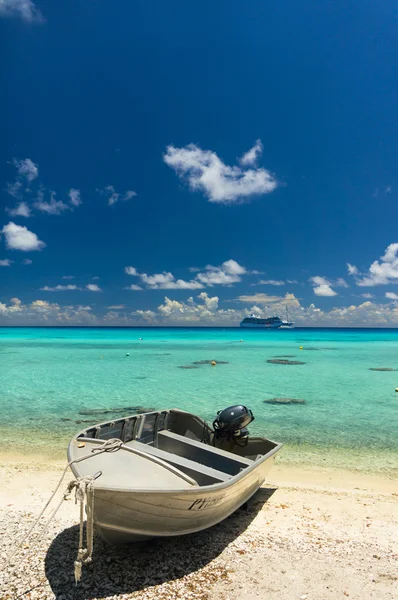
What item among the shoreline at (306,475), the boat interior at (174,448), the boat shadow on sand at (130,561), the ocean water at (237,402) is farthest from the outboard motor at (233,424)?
the ocean water at (237,402)

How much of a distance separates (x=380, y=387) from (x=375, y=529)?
69.0 ft

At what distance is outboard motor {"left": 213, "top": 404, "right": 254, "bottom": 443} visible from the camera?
834 centimetres

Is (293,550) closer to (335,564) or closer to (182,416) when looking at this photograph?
(335,564)

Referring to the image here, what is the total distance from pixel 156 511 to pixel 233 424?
3567 millimetres

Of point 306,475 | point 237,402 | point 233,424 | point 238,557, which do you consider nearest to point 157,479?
point 238,557

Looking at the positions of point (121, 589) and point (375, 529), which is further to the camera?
point (375, 529)

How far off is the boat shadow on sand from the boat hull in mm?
374

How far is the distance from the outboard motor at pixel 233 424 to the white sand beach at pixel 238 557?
52.2 inches

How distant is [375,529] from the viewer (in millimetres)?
6781

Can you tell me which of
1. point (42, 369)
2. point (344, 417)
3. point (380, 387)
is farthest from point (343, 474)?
point (42, 369)

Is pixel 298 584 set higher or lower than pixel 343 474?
higher

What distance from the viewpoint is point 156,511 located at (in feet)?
16.5

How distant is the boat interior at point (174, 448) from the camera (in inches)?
225

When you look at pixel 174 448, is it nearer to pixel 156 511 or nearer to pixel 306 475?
pixel 156 511
